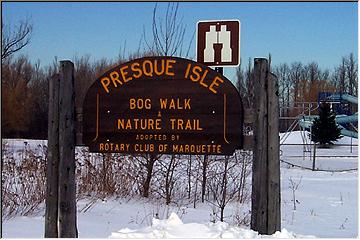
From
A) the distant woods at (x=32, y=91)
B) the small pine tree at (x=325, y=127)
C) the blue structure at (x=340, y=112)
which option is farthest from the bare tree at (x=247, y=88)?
the small pine tree at (x=325, y=127)

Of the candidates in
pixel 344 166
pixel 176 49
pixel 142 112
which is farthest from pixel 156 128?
pixel 344 166

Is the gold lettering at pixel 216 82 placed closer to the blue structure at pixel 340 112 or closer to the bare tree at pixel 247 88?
the bare tree at pixel 247 88

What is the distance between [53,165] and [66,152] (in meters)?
0.22

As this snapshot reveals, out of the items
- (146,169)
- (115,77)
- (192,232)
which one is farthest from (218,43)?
(146,169)

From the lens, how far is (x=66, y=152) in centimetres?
590

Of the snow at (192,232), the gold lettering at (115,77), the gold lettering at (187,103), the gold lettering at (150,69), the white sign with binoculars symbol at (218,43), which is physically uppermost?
the white sign with binoculars symbol at (218,43)

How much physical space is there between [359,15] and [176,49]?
4.23 metres

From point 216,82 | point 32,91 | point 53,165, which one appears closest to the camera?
point 216,82

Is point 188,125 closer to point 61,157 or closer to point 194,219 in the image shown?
point 61,157

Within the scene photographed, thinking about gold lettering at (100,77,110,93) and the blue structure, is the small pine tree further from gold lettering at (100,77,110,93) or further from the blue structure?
gold lettering at (100,77,110,93)

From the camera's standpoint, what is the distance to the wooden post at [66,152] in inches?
231

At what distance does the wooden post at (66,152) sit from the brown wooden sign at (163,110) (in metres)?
0.17

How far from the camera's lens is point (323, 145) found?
32969 millimetres

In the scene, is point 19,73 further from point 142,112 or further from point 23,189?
point 142,112
